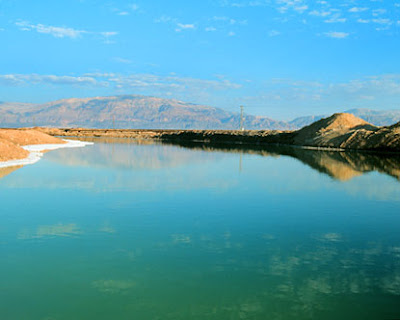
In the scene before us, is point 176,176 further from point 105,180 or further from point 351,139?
point 351,139

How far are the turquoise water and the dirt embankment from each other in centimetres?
1209

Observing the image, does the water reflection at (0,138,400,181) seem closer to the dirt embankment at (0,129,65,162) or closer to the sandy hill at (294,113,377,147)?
the dirt embankment at (0,129,65,162)

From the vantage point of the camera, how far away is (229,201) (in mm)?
13359

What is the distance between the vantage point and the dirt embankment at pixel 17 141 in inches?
1029

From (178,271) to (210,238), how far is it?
2.13m

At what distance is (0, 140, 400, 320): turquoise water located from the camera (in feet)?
17.8

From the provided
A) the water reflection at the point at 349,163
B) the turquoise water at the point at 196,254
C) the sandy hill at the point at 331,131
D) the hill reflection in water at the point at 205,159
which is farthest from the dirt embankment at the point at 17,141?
the sandy hill at the point at 331,131

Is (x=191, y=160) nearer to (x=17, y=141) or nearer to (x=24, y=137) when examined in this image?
(x=17, y=141)

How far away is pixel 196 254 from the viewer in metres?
7.50

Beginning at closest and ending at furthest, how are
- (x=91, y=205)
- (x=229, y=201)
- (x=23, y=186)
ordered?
1. (x=91, y=205)
2. (x=229, y=201)
3. (x=23, y=186)

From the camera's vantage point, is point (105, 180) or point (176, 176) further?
point (176, 176)

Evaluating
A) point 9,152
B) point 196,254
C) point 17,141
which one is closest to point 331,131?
point 17,141

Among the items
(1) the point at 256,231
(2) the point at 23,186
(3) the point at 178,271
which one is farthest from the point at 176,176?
(3) the point at 178,271

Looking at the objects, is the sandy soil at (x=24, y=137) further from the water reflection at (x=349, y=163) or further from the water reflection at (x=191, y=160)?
the water reflection at (x=349, y=163)
